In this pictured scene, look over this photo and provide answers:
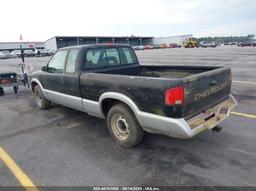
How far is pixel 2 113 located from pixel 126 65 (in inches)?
167

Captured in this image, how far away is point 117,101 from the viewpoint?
13.5ft

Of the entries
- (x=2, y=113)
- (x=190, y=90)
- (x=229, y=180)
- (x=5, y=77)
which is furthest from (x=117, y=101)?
(x=5, y=77)

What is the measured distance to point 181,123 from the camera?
318 cm

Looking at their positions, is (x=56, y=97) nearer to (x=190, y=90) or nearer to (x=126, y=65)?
(x=126, y=65)

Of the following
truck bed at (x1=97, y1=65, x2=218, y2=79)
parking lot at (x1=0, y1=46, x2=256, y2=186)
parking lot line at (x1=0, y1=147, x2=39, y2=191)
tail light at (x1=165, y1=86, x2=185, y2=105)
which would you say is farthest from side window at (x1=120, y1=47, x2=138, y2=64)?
parking lot line at (x1=0, y1=147, x2=39, y2=191)

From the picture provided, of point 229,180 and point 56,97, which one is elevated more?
point 56,97

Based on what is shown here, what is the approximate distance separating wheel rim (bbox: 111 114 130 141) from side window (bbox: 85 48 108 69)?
138 centimetres

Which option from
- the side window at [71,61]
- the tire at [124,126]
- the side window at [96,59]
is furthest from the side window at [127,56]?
the tire at [124,126]

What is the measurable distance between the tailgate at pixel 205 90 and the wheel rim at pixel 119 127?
1280 mm

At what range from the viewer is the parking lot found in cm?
318

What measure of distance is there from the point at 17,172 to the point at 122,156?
67.1 inches

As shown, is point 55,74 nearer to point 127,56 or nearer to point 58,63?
point 58,63

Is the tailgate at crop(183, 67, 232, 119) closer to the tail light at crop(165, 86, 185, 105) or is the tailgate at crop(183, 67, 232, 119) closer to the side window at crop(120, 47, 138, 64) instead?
the tail light at crop(165, 86, 185, 105)

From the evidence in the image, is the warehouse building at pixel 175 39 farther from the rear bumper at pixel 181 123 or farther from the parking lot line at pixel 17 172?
the parking lot line at pixel 17 172
